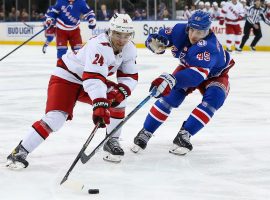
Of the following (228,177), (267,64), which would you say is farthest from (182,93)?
(267,64)

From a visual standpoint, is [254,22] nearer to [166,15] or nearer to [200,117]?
[166,15]

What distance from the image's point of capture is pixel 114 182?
3.22 metres

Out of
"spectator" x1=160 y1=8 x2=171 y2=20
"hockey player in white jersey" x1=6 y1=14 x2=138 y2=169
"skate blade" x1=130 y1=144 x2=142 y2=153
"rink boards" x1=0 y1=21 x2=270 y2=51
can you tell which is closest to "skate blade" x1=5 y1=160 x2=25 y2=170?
"hockey player in white jersey" x1=6 y1=14 x2=138 y2=169

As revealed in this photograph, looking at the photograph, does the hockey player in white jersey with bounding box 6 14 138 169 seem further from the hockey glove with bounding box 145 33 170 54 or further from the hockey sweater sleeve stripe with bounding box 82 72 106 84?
the hockey glove with bounding box 145 33 170 54

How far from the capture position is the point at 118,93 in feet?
11.5

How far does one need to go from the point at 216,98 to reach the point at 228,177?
26.6 inches

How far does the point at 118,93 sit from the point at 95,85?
25 centimetres

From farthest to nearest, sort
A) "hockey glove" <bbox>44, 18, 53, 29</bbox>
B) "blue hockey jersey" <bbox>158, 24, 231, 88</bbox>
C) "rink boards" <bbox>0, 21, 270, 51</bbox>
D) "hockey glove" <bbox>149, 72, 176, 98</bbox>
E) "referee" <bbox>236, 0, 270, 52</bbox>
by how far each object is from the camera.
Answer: "rink boards" <bbox>0, 21, 270, 51</bbox> → "referee" <bbox>236, 0, 270, 52</bbox> → "hockey glove" <bbox>44, 18, 53, 29</bbox> → "blue hockey jersey" <bbox>158, 24, 231, 88</bbox> → "hockey glove" <bbox>149, 72, 176, 98</bbox>

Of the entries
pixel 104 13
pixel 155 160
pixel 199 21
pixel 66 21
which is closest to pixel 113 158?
pixel 155 160

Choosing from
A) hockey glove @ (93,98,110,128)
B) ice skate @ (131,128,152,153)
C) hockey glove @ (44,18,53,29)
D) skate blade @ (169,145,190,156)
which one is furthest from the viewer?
hockey glove @ (44,18,53,29)

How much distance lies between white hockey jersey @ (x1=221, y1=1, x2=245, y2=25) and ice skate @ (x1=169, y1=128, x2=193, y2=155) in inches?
396

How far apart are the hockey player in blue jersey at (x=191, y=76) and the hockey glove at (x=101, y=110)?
1.43 ft

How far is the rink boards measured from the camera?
13911mm

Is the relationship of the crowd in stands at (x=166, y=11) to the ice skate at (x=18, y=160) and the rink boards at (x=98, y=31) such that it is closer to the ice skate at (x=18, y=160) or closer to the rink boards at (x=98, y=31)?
the rink boards at (x=98, y=31)
